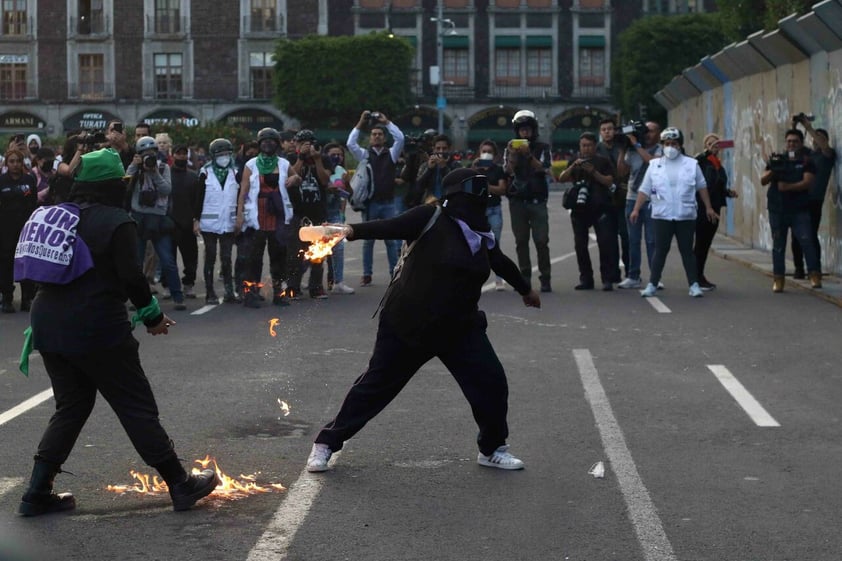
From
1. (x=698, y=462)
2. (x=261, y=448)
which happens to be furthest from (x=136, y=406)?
(x=698, y=462)

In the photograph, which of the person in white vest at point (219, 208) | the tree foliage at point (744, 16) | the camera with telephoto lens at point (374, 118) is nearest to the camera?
the person in white vest at point (219, 208)

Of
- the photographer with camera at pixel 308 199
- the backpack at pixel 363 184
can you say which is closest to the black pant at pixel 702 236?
the backpack at pixel 363 184

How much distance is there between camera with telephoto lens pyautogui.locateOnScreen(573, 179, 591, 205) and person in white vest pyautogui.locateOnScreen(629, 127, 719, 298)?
847 millimetres

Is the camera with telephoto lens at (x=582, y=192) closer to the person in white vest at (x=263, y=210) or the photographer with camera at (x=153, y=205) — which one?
the person in white vest at (x=263, y=210)

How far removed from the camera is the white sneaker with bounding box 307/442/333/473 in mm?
7566

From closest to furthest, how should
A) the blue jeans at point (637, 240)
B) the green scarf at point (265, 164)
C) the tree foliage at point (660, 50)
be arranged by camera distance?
the green scarf at point (265, 164)
the blue jeans at point (637, 240)
the tree foliage at point (660, 50)

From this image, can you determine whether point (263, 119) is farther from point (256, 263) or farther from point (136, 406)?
point (136, 406)

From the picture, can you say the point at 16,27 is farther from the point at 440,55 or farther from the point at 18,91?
the point at 440,55

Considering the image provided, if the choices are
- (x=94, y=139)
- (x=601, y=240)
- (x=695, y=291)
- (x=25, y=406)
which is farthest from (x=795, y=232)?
(x=25, y=406)

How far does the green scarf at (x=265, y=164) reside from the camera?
615 inches

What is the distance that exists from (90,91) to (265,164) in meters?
63.6

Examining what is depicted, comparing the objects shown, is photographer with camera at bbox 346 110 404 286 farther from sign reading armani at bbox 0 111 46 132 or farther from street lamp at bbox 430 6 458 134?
sign reading armani at bbox 0 111 46 132

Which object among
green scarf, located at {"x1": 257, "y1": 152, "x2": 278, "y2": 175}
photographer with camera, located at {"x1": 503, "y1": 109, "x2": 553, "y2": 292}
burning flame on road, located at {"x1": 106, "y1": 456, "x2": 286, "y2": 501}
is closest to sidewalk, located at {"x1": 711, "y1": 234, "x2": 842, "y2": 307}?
photographer with camera, located at {"x1": 503, "y1": 109, "x2": 553, "y2": 292}

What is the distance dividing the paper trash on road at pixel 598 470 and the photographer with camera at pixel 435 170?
903 cm
